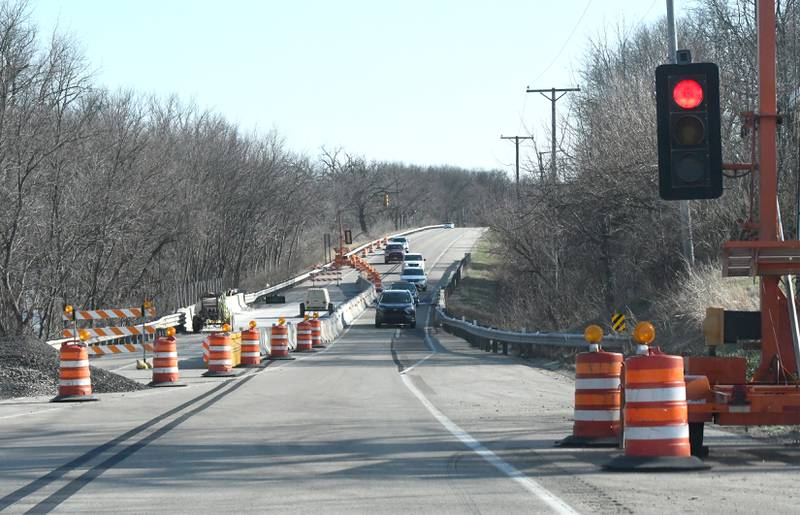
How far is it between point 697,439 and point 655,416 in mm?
1426

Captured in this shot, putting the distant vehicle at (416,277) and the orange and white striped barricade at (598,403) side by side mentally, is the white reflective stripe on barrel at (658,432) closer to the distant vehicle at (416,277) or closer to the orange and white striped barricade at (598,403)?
the orange and white striped barricade at (598,403)

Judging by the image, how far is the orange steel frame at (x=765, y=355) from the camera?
11133 millimetres

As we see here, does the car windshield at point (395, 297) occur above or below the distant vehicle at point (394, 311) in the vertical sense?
above

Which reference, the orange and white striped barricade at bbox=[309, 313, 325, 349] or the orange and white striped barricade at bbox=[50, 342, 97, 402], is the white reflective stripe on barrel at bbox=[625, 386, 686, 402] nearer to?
the orange and white striped barricade at bbox=[50, 342, 97, 402]

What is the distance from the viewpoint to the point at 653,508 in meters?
8.72

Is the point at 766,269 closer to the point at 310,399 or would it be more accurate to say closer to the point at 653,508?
the point at 653,508

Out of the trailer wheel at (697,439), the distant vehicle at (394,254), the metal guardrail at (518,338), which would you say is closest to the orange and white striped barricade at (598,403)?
the trailer wheel at (697,439)

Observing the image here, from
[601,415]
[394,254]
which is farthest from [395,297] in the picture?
[394,254]

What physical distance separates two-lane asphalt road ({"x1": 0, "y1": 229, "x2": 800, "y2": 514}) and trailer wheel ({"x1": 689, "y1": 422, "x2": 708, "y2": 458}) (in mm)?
191

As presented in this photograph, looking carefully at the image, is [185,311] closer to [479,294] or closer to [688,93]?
[479,294]

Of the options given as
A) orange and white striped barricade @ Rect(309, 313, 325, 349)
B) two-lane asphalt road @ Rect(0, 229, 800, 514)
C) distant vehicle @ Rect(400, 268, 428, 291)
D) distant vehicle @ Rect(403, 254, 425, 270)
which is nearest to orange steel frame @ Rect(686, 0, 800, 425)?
two-lane asphalt road @ Rect(0, 229, 800, 514)

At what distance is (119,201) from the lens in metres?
64.9

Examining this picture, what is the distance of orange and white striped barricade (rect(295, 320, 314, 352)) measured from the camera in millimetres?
42562

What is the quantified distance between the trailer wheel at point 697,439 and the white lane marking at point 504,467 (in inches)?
74.8
